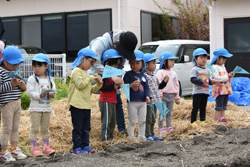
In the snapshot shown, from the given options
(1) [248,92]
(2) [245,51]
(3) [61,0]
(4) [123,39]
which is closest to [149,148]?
(4) [123,39]

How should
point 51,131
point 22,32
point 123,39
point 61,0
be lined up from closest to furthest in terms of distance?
point 123,39 < point 51,131 < point 61,0 < point 22,32

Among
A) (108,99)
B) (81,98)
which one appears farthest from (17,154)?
(108,99)

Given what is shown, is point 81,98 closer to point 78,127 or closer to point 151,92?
point 78,127

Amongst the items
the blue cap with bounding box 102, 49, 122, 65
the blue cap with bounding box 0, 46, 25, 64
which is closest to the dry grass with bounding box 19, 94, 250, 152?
the blue cap with bounding box 102, 49, 122, 65

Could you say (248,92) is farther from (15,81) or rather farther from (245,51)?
(15,81)

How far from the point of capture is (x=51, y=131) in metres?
6.32

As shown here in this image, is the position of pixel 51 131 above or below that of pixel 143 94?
below

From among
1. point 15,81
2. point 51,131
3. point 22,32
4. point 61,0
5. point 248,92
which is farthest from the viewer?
point 22,32

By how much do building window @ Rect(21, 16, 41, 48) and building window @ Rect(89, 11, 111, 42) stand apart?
8.42ft

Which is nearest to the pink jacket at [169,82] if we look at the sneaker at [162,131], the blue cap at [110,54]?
the sneaker at [162,131]

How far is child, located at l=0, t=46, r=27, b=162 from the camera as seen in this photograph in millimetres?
4793

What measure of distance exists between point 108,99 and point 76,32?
10.7 m

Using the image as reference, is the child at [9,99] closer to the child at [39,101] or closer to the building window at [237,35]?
the child at [39,101]

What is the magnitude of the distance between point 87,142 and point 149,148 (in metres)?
0.88
